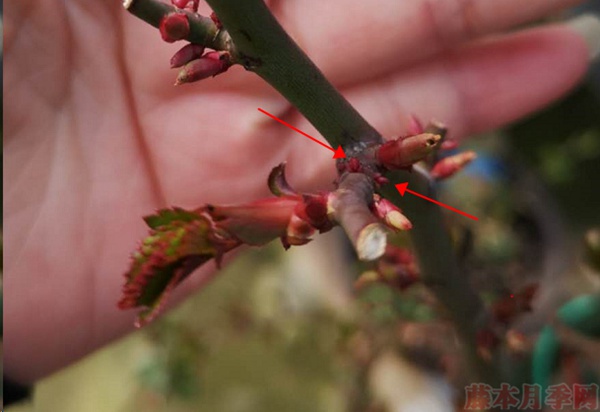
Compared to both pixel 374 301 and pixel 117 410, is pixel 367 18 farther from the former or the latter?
pixel 117 410

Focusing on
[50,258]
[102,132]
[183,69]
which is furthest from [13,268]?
[183,69]

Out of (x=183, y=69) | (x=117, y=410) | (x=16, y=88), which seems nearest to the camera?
(x=183, y=69)

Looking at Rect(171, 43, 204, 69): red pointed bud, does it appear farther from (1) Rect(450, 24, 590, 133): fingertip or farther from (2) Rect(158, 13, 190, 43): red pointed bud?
(1) Rect(450, 24, 590, 133): fingertip

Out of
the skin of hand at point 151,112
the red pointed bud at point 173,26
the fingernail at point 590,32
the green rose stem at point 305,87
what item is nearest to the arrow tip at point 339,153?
the green rose stem at point 305,87

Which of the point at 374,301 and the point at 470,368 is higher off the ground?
the point at 374,301

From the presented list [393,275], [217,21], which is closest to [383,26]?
[393,275]

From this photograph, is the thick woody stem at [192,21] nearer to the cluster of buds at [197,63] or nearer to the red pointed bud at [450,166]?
the cluster of buds at [197,63]

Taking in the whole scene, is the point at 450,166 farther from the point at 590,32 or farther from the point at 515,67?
the point at 590,32
